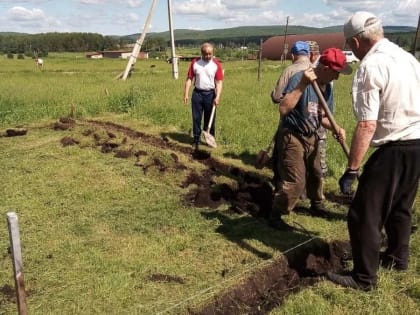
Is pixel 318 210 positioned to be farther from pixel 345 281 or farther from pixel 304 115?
pixel 345 281

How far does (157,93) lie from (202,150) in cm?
711

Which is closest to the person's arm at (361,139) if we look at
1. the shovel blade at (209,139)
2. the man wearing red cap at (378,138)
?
the man wearing red cap at (378,138)

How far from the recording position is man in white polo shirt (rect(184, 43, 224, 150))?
24.5 ft

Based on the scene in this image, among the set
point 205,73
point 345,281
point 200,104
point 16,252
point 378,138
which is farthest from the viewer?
point 200,104

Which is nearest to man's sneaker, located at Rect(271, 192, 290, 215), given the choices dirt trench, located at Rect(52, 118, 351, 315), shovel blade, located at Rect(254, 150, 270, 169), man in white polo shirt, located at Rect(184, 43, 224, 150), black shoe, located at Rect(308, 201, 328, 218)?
dirt trench, located at Rect(52, 118, 351, 315)

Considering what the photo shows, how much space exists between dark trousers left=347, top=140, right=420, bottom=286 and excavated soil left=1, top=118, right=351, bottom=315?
548mm

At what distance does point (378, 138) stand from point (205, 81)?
15.6 ft

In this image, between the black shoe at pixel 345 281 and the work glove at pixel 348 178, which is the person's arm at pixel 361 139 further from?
the black shoe at pixel 345 281

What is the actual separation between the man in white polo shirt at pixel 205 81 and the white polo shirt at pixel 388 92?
4.65m

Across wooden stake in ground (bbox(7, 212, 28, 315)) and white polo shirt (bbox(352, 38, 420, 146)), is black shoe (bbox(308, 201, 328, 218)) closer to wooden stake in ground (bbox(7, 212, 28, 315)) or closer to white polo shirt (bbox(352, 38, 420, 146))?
white polo shirt (bbox(352, 38, 420, 146))

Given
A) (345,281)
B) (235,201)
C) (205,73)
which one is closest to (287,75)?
(235,201)

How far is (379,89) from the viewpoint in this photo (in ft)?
9.37

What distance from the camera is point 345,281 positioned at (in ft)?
11.3

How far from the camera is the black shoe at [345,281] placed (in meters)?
3.39
